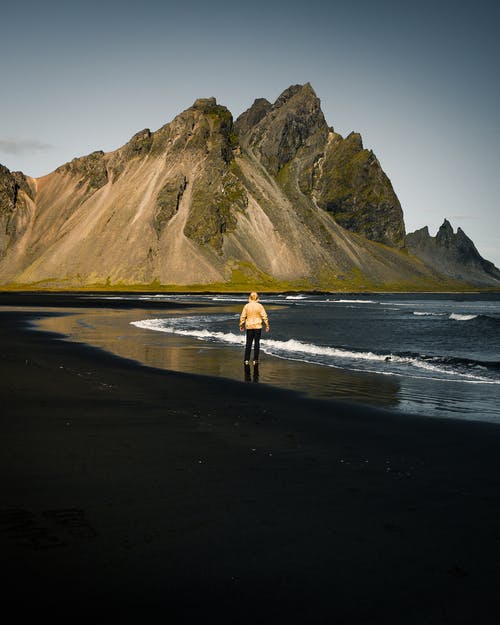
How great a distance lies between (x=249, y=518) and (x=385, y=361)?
20100 mm

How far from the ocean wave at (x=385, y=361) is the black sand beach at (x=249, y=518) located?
978 cm

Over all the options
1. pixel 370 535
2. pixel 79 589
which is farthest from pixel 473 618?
pixel 79 589

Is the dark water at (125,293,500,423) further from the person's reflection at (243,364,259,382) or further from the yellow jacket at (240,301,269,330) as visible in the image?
the yellow jacket at (240,301,269,330)

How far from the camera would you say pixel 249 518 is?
6.45 m

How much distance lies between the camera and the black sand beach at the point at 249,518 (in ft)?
15.6

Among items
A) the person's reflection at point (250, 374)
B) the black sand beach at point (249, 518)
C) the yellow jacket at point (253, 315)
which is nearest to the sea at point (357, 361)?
the person's reflection at point (250, 374)

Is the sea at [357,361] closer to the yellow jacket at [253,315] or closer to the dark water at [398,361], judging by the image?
Result: the dark water at [398,361]

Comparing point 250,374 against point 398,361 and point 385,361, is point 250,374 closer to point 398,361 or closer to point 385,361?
point 385,361

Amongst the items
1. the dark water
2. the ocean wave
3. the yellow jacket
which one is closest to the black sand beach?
the dark water

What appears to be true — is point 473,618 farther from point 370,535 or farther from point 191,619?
point 191,619

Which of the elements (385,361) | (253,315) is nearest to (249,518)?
(253,315)

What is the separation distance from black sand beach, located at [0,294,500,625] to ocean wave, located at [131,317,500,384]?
978 centimetres

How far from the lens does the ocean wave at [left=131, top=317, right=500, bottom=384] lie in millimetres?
21781

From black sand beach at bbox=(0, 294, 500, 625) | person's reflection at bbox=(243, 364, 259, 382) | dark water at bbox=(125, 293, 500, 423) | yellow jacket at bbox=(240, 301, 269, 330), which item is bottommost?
person's reflection at bbox=(243, 364, 259, 382)
